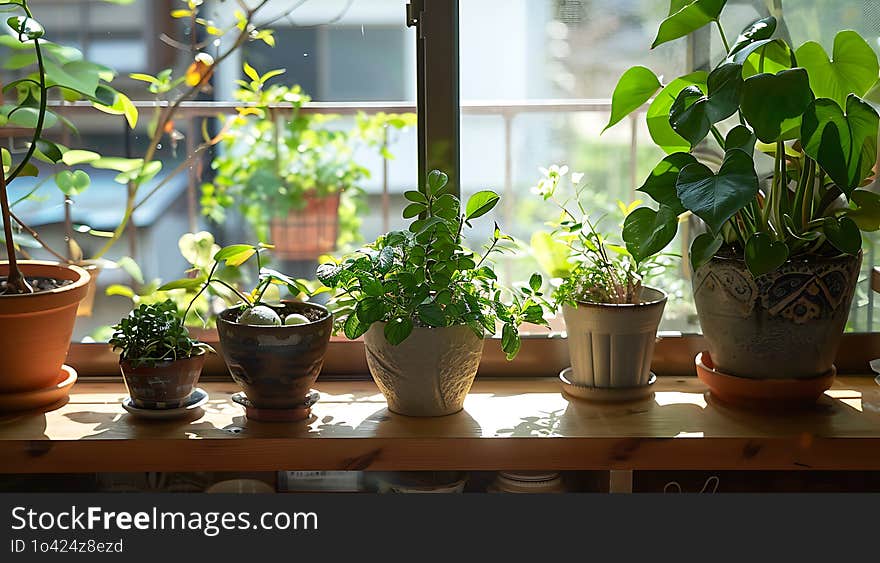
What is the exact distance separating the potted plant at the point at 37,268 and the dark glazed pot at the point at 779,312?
117 centimetres

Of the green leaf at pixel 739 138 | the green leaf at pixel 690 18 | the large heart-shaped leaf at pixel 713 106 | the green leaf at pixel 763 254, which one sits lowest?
the green leaf at pixel 763 254

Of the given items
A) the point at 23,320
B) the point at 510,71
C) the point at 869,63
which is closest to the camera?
the point at 869,63

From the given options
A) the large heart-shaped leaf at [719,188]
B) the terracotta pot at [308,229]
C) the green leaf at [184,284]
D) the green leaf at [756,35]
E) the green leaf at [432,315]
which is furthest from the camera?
the terracotta pot at [308,229]

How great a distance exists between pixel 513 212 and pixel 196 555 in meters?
0.90

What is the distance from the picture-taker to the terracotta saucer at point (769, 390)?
6.06 feet

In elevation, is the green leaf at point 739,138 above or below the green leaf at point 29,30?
below

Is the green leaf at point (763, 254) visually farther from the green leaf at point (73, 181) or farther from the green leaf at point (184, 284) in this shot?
the green leaf at point (73, 181)

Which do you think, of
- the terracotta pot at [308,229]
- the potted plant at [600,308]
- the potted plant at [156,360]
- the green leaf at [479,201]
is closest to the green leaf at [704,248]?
the potted plant at [600,308]

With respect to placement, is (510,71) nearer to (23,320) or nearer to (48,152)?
(48,152)

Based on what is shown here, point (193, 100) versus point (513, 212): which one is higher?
point (193, 100)

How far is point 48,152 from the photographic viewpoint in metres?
1.92

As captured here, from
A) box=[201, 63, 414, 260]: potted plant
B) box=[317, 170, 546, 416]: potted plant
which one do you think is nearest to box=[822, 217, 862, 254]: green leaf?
box=[317, 170, 546, 416]: potted plant

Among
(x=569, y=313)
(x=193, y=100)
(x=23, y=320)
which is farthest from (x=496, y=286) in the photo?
(x=23, y=320)

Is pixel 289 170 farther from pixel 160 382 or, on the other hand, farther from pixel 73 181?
pixel 160 382
